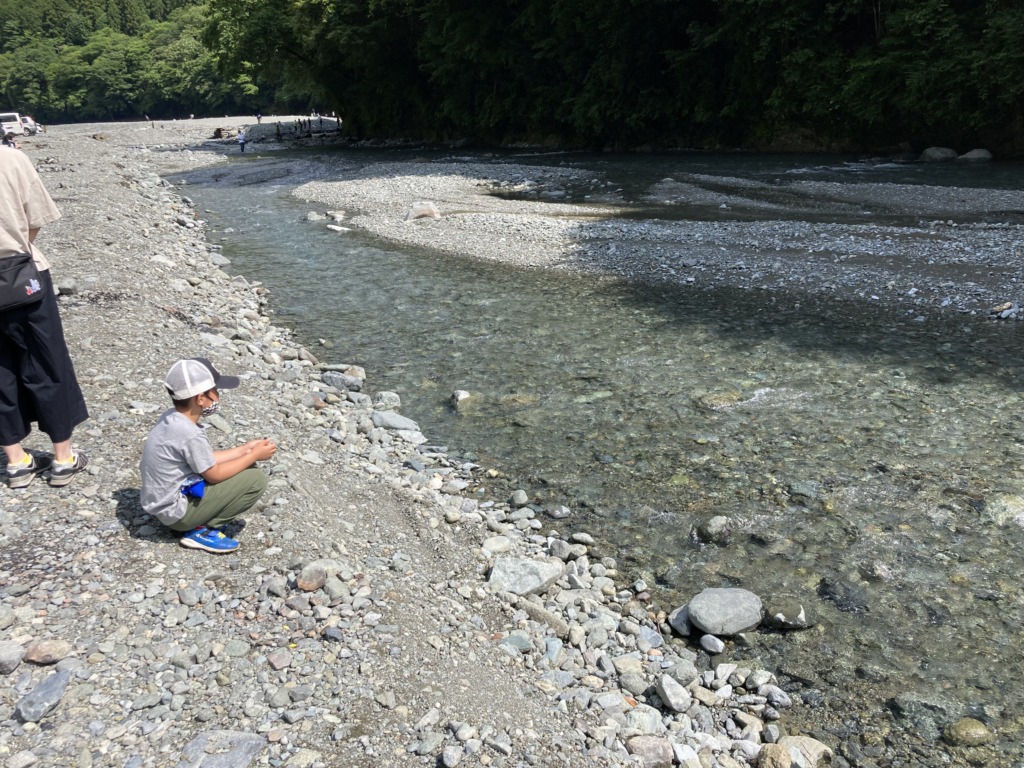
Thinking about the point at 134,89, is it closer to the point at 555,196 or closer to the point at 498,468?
the point at 555,196

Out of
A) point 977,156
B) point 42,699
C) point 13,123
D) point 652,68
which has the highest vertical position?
point 652,68

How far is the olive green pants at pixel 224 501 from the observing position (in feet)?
14.4

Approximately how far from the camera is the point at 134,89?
108m

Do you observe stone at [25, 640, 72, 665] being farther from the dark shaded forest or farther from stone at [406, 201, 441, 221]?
the dark shaded forest

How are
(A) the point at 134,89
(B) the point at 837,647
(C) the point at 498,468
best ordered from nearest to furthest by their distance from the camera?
(B) the point at 837,647 < (C) the point at 498,468 < (A) the point at 134,89

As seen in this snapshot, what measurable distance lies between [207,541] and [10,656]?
3.88ft

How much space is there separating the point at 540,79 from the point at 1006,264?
2953cm

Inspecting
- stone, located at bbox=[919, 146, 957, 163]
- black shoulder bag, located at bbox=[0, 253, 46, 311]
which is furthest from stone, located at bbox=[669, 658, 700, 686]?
stone, located at bbox=[919, 146, 957, 163]

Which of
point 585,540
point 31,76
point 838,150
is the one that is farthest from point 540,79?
point 31,76

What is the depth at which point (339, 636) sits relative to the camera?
3939 millimetres

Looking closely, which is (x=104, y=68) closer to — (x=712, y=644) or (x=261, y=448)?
(x=261, y=448)

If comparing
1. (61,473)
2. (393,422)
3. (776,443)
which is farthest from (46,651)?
(776,443)

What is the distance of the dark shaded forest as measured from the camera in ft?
78.6

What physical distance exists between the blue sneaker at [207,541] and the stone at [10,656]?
3.43 ft
